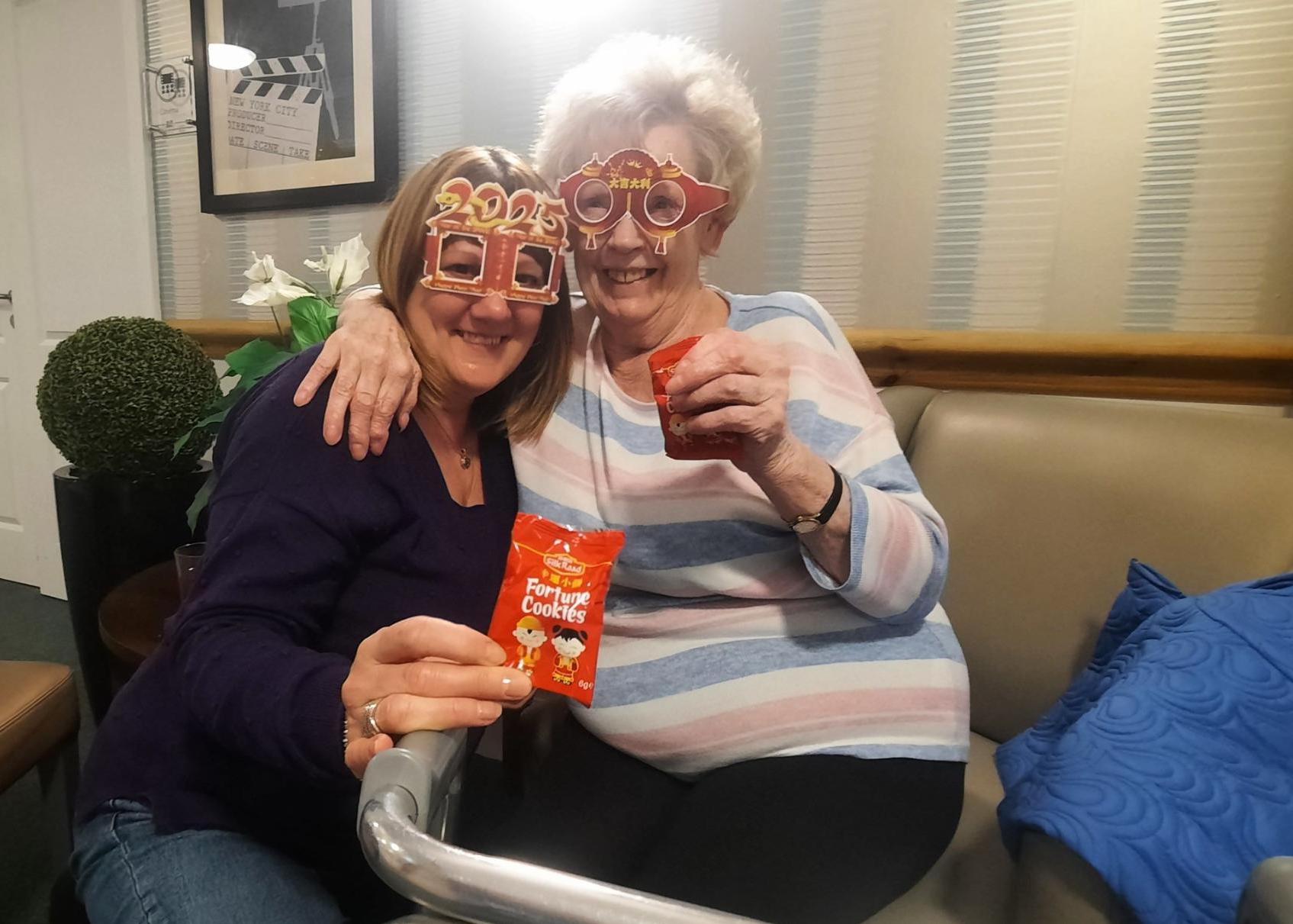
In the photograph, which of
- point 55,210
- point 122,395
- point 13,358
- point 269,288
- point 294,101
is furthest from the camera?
point 13,358

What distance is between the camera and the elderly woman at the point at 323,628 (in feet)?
2.09

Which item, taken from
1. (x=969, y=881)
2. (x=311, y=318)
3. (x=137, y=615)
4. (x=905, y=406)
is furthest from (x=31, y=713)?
(x=905, y=406)

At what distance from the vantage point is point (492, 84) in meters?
1.70

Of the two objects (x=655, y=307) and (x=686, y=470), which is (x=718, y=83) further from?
(x=686, y=470)

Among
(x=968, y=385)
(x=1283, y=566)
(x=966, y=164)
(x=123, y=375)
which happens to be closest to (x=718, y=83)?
(x=966, y=164)

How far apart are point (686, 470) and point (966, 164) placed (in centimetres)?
87

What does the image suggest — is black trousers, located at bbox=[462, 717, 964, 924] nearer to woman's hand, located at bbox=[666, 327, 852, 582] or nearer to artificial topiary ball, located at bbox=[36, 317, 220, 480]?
woman's hand, located at bbox=[666, 327, 852, 582]

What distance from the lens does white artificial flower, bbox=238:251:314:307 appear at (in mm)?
1374

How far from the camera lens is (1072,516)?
41.8 inches

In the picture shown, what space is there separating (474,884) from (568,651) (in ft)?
0.97

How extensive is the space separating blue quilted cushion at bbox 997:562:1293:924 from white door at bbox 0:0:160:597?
2.59m

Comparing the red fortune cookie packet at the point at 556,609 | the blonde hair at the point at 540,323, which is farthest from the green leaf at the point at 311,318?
the red fortune cookie packet at the point at 556,609

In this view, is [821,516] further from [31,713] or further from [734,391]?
[31,713]

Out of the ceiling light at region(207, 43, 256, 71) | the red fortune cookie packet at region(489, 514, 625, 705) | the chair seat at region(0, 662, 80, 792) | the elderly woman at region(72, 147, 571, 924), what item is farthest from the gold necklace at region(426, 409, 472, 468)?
the ceiling light at region(207, 43, 256, 71)
